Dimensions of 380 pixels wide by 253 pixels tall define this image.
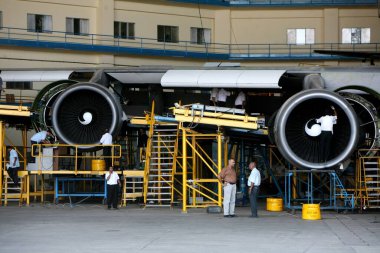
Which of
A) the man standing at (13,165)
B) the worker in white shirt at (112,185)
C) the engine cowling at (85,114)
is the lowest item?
the worker in white shirt at (112,185)

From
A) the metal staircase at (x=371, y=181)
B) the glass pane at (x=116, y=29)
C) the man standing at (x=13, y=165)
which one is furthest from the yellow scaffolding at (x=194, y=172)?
the glass pane at (x=116, y=29)

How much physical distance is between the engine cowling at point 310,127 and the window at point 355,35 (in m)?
27.6

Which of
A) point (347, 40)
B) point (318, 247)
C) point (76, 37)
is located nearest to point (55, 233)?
point (318, 247)

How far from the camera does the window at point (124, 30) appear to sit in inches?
2248

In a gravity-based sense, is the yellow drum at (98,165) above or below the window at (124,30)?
below

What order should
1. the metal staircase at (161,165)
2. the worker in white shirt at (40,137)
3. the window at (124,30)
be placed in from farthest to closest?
the window at (124,30) → the worker in white shirt at (40,137) → the metal staircase at (161,165)

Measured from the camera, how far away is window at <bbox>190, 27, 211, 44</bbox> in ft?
199

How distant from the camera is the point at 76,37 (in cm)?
5559

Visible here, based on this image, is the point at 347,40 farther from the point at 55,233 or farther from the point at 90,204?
the point at 55,233

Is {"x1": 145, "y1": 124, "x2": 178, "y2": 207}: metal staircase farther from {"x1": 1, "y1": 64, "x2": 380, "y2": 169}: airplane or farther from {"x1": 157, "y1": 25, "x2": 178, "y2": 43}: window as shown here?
{"x1": 157, "y1": 25, "x2": 178, "y2": 43}: window

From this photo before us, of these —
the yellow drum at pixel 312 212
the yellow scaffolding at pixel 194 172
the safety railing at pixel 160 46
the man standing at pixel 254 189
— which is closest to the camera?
the yellow drum at pixel 312 212

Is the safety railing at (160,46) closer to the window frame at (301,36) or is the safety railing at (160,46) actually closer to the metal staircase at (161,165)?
the window frame at (301,36)

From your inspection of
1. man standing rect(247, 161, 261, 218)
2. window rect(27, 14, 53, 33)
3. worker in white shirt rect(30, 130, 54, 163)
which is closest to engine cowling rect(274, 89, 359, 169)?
man standing rect(247, 161, 261, 218)

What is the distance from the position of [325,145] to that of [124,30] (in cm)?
2674
